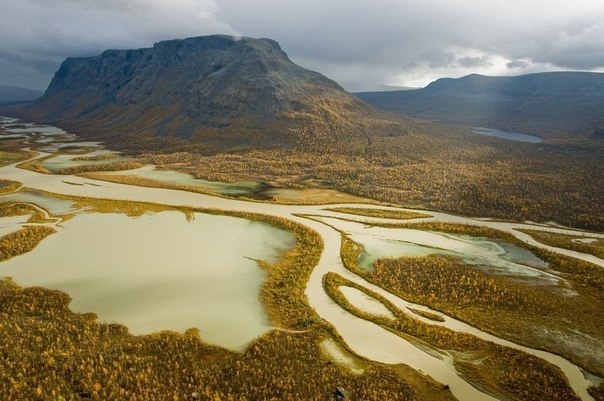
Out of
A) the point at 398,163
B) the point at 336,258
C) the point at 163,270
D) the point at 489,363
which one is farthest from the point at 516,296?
the point at 398,163

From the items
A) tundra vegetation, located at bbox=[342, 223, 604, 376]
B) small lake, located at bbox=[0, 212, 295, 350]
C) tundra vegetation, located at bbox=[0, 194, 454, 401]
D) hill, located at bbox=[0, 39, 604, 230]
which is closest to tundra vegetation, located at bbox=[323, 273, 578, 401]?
tundra vegetation, located at bbox=[342, 223, 604, 376]

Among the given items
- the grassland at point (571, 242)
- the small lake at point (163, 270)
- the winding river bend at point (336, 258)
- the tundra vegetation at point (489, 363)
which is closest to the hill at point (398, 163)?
the grassland at point (571, 242)

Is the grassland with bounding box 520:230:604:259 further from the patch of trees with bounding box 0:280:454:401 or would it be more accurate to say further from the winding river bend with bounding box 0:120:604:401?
the patch of trees with bounding box 0:280:454:401

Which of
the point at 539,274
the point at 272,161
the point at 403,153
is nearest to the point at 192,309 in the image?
the point at 539,274

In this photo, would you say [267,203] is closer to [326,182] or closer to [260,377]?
[326,182]

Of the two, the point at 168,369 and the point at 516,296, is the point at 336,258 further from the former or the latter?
the point at 168,369

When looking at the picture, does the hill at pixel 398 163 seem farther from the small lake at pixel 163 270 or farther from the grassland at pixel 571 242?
the small lake at pixel 163 270
